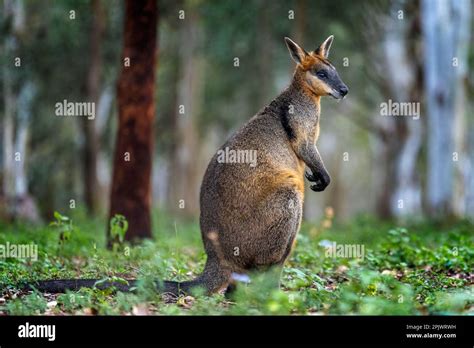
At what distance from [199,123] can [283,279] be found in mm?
28429

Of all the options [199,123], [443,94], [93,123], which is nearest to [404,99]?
[443,94]

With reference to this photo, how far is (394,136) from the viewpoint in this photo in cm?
2792

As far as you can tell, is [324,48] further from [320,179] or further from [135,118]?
[135,118]

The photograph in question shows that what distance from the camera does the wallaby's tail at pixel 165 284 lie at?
7.81 m

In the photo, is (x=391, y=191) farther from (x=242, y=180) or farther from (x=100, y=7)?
(x=242, y=180)

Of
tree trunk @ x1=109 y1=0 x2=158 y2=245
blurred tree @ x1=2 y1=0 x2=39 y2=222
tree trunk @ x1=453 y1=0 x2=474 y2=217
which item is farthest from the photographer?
blurred tree @ x1=2 y1=0 x2=39 y2=222

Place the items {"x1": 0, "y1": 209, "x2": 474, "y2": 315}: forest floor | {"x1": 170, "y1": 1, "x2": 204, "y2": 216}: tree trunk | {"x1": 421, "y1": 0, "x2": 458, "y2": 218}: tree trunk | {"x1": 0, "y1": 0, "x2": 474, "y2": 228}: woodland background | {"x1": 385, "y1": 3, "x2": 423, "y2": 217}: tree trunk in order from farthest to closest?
{"x1": 170, "y1": 1, "x2": 204, "y2": 216}: tree trunk < {"x1": 385, "y1": 3, "x2": 423, "y2": 217}: tree trunk < {"x1": 0, "y1": 0, "x2": 474, "y2": 228}: woodland background < {"x1": 421, "y1": 0, "x2": 458, "y2": 218}: tree trunk < {"x1": 0, "y1": 209, "x2": 474, "y2": 315}: forest floor

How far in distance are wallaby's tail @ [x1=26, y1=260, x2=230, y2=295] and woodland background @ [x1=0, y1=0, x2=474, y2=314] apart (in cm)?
29

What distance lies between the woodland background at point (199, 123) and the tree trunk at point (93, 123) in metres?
0.07

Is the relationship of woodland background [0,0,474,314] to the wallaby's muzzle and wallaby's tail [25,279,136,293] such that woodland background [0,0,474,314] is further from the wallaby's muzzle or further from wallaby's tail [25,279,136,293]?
the wallaby's muzzle

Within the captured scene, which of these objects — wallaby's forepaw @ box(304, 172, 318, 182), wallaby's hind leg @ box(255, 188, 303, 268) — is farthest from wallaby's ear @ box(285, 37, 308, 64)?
wallaby's hind leg @ box(255, 188, 303, 268)

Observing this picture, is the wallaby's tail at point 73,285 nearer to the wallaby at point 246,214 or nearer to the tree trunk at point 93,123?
the wallaby at point 246,214

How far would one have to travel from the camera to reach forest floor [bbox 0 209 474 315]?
7102 mm

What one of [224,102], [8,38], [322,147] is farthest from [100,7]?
[322,147]
